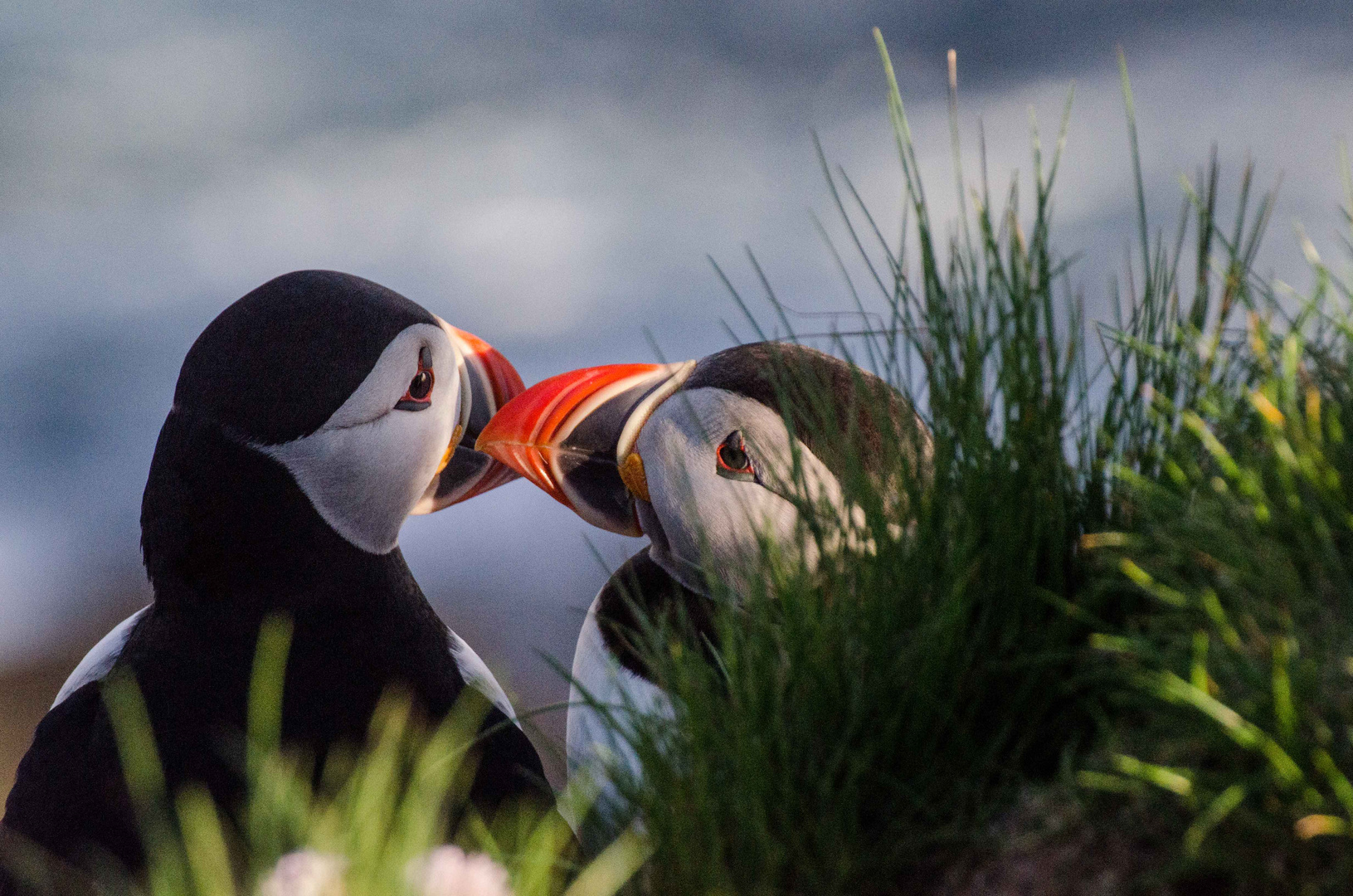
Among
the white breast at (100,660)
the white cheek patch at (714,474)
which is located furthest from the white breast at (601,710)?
the white breast at (100,660)

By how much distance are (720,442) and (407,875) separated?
90cm

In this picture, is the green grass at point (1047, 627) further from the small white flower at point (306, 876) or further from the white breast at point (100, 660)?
the white breast at point (100, 660)

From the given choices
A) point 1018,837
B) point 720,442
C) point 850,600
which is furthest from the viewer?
point 720,442

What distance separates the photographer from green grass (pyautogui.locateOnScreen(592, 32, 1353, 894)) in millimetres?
868

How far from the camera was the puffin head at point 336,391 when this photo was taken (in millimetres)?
1748

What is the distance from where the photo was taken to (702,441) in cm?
175

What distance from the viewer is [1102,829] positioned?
929 millimetres

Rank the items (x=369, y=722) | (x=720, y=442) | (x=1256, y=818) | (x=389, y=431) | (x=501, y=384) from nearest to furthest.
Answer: (x=1256, y=818)
(x=369, y=722)
(x=720, y=442)
(x=389, y=431)
(x=501, y=384)

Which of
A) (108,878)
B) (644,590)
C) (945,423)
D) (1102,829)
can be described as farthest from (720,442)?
(108,878)

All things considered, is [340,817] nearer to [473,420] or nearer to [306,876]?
[306,876]

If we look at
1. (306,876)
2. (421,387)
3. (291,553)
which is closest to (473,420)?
(421,387)

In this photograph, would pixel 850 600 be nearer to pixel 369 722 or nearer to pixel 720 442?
pixel 720 442

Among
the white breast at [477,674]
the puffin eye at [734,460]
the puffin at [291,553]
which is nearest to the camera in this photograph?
the puffin at [291,553]

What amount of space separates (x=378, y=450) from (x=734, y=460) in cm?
61
